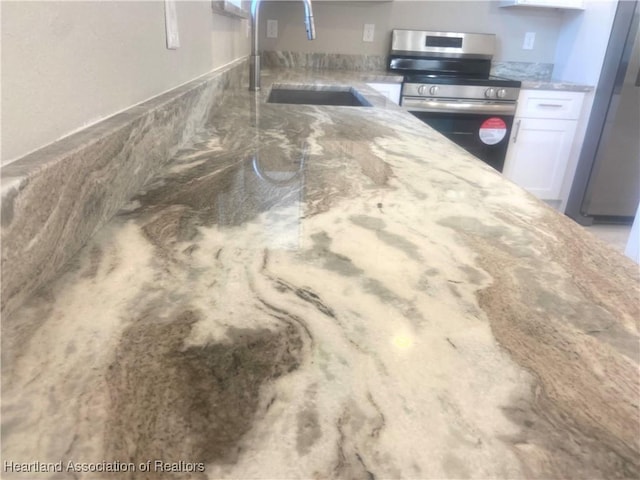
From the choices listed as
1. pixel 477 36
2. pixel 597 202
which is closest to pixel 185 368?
pixel 597 202

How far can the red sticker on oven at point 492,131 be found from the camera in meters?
2.96

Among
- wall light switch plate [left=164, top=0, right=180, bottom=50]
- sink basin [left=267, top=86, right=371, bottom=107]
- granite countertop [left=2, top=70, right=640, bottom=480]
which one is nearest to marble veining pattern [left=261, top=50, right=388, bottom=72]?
sink basin [left=267, top=86, right=371, bottom=107]

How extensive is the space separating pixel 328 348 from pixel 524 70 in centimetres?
382

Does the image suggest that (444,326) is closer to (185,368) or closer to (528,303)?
(528,303)

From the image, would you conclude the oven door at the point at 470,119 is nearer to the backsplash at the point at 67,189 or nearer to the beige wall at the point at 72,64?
the beige wall at the point at 72,64

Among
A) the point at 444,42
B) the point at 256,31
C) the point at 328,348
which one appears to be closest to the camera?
the point at 328,348

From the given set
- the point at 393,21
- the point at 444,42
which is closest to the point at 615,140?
the point at 444,42

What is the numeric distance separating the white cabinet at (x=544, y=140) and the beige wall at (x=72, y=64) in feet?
8.94

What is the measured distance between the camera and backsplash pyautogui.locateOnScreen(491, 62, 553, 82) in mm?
3492

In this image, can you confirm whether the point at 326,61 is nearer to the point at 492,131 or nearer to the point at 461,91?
the point at 461,91

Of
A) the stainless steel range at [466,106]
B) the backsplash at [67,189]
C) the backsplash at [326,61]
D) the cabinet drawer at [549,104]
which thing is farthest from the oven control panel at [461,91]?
the backsplash at [67,189]

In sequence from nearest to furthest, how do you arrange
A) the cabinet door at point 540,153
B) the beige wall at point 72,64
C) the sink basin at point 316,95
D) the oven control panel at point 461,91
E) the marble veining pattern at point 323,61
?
1. the beige wall at point 72,64
2. the sink basin at point 316,95
3. the oven control panel at point 461,91
4. the cabinet door at point 540,153
5. the marble veining pattern at point 323,61

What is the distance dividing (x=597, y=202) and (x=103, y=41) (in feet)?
10.6

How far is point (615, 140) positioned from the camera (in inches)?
111
